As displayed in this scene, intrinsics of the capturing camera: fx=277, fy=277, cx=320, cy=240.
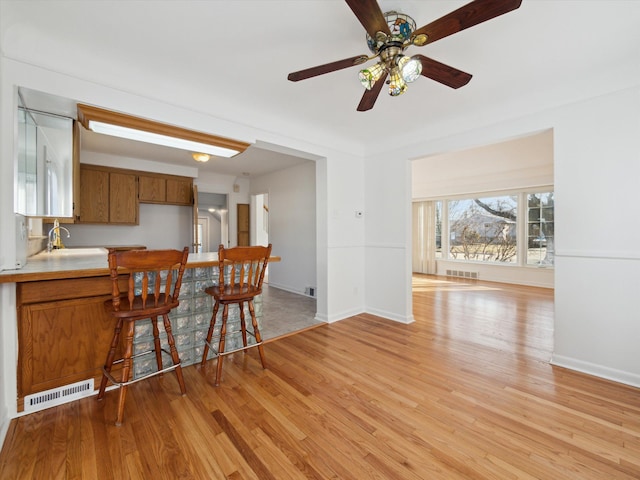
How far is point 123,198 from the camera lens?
4.70 m

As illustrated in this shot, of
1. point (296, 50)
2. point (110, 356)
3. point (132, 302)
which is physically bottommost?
point (110, 356)

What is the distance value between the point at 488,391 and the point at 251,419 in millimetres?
1689

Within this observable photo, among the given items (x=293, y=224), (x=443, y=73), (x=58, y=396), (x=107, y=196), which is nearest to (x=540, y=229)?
(x=293, y=224)

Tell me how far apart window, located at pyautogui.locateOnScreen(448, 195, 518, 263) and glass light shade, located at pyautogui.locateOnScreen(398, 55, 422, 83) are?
607cm

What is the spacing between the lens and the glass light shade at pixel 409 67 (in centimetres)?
154

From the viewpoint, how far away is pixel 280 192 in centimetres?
558

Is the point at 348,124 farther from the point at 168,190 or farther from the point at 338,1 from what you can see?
the point at 168,190

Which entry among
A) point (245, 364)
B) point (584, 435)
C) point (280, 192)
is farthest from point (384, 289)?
point (280, 192)

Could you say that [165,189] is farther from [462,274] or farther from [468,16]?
[462,274]

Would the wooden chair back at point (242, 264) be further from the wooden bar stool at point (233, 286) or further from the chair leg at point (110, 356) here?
the chair leg at point (110, 356)

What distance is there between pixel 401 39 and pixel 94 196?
16.4 ft

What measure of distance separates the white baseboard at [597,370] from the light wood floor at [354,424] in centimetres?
9

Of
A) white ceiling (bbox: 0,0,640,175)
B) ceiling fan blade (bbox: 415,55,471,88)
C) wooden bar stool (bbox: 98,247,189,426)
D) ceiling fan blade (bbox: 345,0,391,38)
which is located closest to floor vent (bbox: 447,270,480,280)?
white ceiling (bbox: 0,0,640,175)

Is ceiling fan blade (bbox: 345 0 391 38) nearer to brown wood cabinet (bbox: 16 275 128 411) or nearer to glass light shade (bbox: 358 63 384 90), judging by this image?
glass light shade (bbox: 358 63 384 90)
